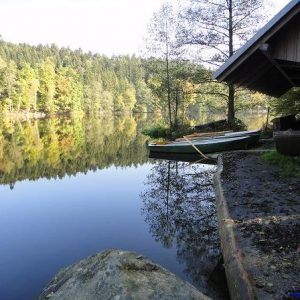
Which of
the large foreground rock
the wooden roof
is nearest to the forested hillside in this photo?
the wooden roof

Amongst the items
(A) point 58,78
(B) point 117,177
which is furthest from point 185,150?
(A) point 58,78

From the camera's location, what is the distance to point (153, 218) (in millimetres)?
11367

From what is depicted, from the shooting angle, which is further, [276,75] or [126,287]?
Answer: [276,75]

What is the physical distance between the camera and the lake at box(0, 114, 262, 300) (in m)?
8.06

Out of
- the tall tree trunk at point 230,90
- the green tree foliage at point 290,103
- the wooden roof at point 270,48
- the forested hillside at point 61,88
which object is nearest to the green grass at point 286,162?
the wooden roof at point 270,48

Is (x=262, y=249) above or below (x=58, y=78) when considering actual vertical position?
below

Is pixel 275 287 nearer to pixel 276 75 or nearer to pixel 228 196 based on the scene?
pixel 228 196

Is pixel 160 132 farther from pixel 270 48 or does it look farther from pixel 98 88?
pixel 98 88

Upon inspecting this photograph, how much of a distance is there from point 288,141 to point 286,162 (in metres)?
0.75

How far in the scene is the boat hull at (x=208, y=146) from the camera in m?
20.2

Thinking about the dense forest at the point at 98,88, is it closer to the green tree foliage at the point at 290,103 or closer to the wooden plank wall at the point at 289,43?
the green tree foliage at the point at 290,103

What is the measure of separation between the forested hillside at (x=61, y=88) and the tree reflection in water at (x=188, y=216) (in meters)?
54.4

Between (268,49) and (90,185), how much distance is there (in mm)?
10303

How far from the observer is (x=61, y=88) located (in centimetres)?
9712
